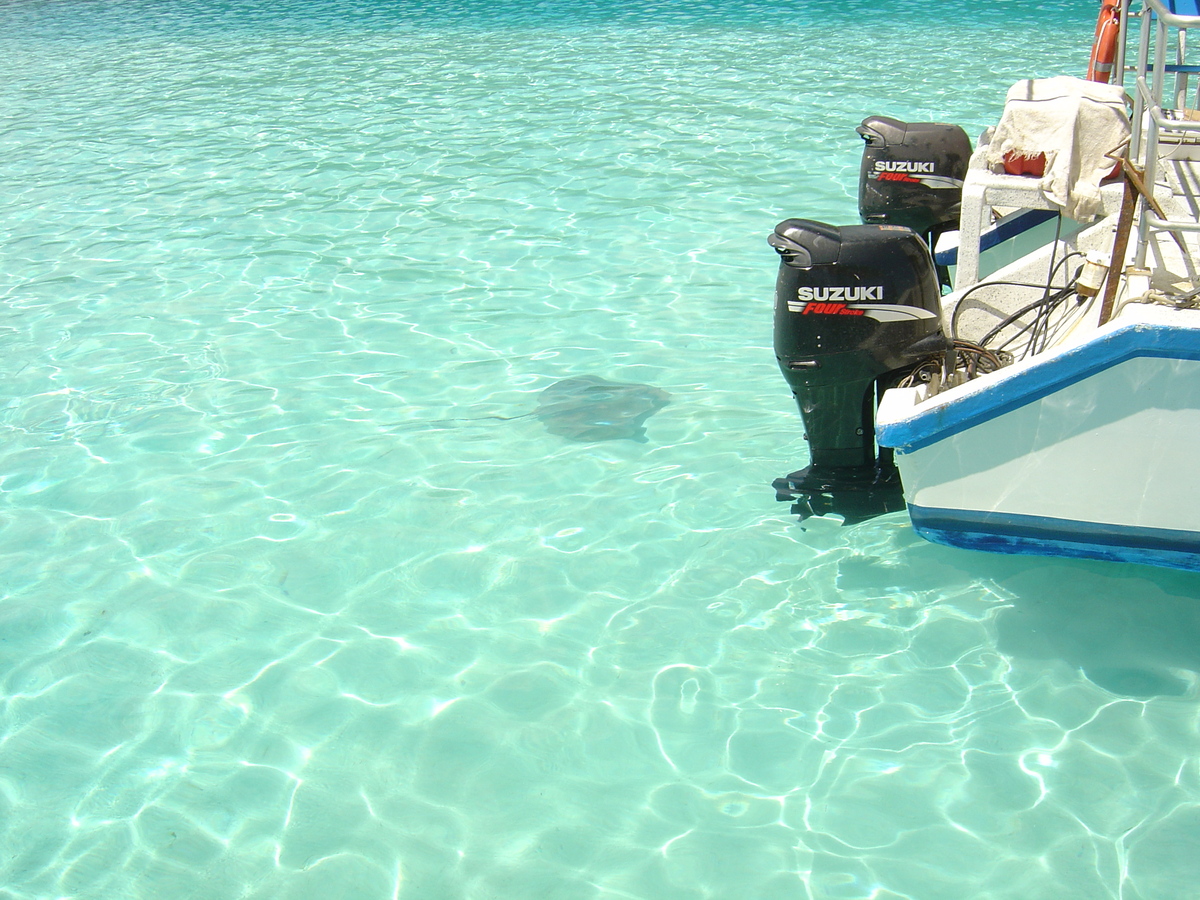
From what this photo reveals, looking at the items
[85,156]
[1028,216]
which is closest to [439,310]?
[1028,216]

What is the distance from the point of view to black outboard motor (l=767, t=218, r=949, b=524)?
3.30 m

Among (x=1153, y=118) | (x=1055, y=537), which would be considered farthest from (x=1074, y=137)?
(x=1055, y=537)

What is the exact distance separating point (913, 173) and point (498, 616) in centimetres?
262

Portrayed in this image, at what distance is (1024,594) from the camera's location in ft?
11.5

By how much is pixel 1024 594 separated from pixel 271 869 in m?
2.42

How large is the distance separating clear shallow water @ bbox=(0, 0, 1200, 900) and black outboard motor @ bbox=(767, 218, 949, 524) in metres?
0.58

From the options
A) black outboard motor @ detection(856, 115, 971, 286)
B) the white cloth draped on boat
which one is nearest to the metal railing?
the white cloth draped on boat

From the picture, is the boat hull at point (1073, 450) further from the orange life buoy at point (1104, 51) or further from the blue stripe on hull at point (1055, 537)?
the orange life buoy at point (1104, 51)

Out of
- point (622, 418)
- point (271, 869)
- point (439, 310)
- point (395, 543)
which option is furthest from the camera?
point (439, 310)

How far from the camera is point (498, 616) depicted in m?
3.62

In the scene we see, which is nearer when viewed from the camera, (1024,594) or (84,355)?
(1024,594)

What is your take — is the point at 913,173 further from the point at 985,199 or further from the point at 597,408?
the point at 597,408

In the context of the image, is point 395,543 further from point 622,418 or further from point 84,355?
point 84,355

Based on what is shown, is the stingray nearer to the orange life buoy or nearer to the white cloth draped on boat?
the white cloth draped on boat
